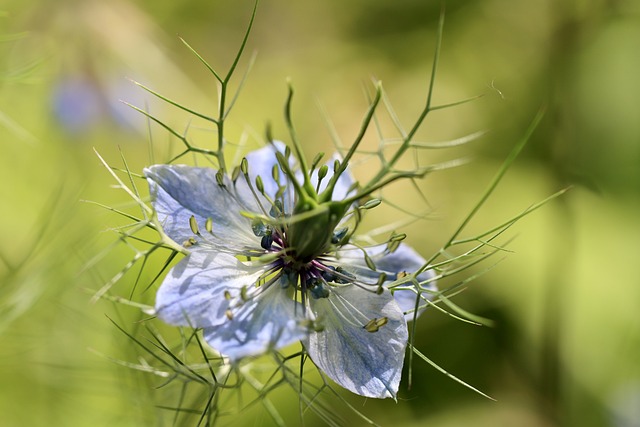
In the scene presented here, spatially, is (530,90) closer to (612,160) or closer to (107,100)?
(612,160)

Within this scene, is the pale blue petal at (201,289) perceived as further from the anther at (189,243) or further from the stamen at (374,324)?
the stamen at (374,324)

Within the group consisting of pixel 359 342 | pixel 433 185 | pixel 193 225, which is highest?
pixel 433 185

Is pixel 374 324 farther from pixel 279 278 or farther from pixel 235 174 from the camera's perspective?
pixel 235 174

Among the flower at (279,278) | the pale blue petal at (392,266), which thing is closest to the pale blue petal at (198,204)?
the flower at (279,278)

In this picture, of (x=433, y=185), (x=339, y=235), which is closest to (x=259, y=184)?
(x=339, y=235)

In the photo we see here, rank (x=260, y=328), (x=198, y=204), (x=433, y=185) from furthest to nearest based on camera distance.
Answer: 1. (x=433, y=185)
2. (x=198, y=204)
3. (x=260, y=328)

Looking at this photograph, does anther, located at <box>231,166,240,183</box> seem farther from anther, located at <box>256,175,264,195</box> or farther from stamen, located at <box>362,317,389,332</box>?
stamen, located at <box>362,317,389,332</box>

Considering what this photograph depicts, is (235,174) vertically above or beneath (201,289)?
above

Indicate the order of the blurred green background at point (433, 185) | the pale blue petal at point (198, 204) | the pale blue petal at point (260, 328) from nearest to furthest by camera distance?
the pale blue petal at point (260, 328) → the pale blue petal at point (198, 204) → the blurred green background at point (433, 185)
